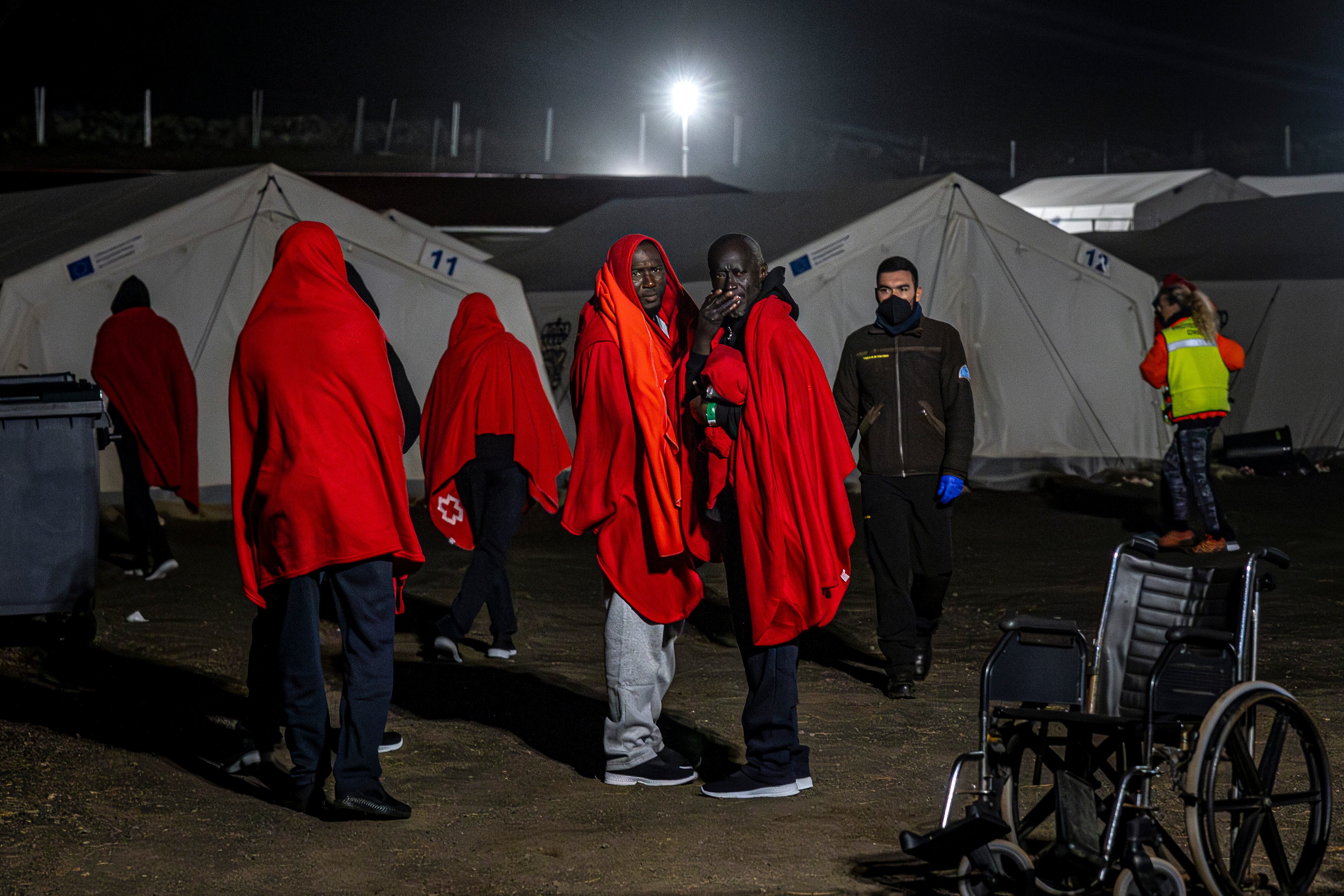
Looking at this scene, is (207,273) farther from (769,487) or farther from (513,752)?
(769,487)

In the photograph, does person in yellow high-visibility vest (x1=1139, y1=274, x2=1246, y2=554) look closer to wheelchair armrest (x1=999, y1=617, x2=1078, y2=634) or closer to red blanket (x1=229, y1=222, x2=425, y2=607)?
wheelchair armrest (x1=999, y1=617, x2=1078, y2=634)

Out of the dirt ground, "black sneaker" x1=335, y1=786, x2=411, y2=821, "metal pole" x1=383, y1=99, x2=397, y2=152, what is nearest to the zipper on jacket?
the dirt ground

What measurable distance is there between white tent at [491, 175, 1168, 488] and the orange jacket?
3927 millimetres

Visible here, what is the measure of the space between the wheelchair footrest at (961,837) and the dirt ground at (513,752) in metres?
0.31

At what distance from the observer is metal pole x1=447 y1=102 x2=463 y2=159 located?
3809cm

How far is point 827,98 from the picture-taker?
49.6m

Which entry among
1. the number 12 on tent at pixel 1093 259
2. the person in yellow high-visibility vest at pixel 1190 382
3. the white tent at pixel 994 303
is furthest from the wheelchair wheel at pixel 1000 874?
the number 12 on tent at pixel 1093 259

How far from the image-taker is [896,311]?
5844 mm

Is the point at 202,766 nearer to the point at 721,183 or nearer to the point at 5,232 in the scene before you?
the point at 5,232

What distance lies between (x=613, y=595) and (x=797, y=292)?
8524 millimetres

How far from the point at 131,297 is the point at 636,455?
538cm

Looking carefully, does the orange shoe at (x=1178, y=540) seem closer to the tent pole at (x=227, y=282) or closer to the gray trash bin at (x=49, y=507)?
the gray trash bin at (x=49, y=507)

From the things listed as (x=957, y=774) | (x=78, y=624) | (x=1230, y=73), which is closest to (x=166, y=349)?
(x=78, y=624)

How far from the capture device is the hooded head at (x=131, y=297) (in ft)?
28.3
